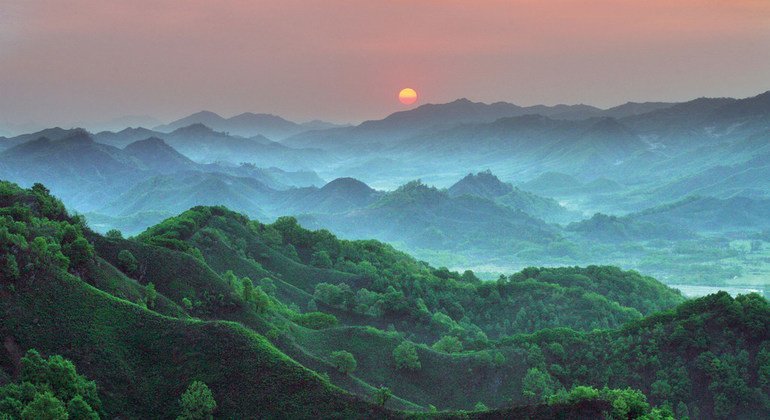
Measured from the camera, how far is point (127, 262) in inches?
3814

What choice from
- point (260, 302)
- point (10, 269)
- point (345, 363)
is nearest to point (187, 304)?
point (260, 302)

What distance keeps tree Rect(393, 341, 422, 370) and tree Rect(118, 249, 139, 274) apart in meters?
36.9

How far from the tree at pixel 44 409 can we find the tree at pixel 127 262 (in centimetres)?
3745

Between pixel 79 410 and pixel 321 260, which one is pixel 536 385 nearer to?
pixel 79 410

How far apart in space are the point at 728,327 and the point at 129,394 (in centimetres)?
8285

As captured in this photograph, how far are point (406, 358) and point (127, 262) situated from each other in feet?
129

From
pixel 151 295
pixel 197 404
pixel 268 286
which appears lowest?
pixel 197 404

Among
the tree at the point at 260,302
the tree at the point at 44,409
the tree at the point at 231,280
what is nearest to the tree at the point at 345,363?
the tree at the point at 260,302

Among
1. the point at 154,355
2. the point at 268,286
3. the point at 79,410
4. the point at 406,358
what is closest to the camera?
the point at 79,410

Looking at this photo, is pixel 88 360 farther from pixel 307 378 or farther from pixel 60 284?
pixel 307 378

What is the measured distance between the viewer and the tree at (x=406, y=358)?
102688 millimetres

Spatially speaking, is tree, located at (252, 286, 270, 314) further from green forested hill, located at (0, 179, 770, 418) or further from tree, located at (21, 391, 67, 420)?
tree, located at (21, 391, 67, 420)

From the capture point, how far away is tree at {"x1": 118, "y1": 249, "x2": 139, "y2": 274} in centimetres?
9650

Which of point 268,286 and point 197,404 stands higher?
point 268,286
